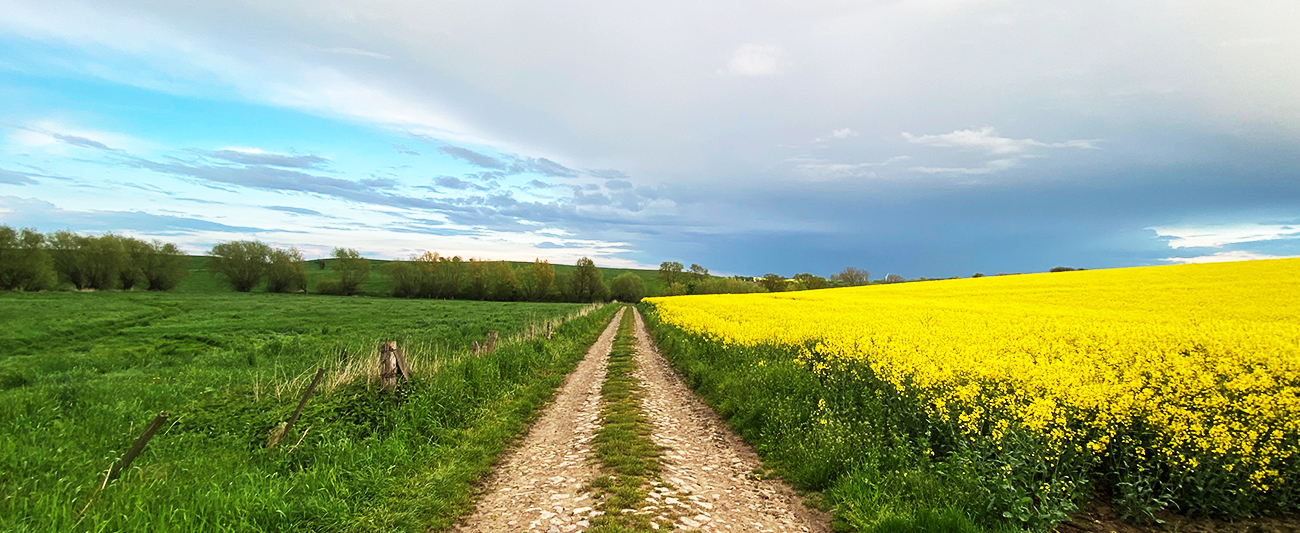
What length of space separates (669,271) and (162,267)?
318 feet

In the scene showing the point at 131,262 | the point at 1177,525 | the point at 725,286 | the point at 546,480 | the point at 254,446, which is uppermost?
the point at 131,262

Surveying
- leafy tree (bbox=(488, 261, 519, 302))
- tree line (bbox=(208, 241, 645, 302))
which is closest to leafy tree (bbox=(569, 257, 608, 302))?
tree line (bbox=(208, 241, 645, 302))

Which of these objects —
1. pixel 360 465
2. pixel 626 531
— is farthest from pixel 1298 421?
pixel 360 465

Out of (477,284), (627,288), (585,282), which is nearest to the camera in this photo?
(477,284)

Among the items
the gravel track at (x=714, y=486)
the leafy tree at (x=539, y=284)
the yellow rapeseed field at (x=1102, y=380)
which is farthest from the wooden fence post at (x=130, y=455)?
the leafy tree at (x=539, y=284)

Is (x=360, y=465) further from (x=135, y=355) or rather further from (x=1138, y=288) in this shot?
(x=1138, y=288)

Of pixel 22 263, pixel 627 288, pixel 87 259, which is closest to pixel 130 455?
pixel 22 263

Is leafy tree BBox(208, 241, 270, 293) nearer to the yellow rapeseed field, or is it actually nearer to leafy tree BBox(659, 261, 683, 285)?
leafy tree BBox(659, 261, 683, 285)

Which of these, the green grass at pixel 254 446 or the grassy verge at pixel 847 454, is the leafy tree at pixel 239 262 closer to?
the green grass at pixel 254 446

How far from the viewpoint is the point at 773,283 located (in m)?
113

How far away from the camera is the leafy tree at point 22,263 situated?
190 feet

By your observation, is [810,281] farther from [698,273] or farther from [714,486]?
[714,486]

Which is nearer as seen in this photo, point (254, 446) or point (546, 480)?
point (546, 480)

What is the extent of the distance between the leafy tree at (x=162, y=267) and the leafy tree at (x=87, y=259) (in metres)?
3.72
